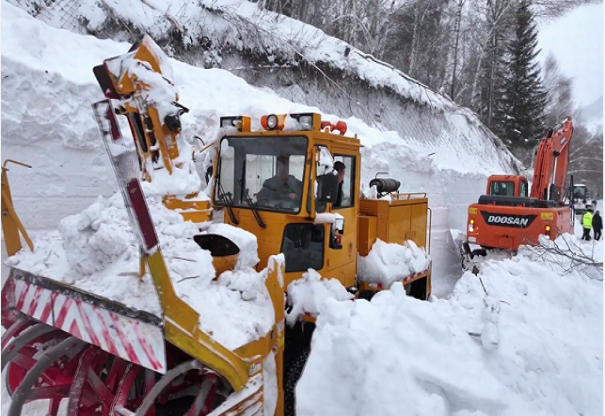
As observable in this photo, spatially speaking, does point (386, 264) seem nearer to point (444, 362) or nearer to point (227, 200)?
point (444, 362)

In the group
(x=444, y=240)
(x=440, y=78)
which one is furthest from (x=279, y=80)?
(x=440, y=78)

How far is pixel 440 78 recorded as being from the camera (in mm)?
23953

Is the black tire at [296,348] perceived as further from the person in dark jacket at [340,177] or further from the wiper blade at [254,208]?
the person in dark jacket at [340,177]

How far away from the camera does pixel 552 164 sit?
34.7ft

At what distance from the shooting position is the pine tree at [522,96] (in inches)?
971

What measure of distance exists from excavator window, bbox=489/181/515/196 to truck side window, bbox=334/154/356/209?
1016cm

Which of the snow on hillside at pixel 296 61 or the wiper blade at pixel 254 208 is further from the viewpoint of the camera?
the snow on hillside at pixel 296 61

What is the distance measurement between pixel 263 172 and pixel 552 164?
944cm

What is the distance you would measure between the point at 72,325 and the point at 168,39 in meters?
8.54

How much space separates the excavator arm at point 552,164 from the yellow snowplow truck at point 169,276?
8098 millimetres

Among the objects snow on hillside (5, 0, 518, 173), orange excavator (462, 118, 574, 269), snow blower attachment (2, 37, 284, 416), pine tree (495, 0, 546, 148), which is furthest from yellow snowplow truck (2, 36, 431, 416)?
pine tree (495, 0, 546, 148)

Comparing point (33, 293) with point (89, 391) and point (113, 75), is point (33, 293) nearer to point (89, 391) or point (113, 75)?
point (89, 391)

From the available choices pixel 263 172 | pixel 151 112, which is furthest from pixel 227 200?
Result: pixel 151 112

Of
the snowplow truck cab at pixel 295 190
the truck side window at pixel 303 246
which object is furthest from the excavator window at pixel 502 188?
the truck side window at pixel 303 246
